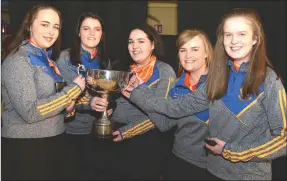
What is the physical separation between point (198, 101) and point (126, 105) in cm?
52

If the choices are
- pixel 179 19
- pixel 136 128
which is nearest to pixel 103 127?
pixel 136 128

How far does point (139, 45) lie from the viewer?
1539 mm

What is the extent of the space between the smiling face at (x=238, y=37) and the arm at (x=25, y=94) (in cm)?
70

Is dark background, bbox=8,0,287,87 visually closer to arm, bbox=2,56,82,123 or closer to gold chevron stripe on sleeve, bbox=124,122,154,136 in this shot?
gold chevron stripe on sleeve, bbox=124,122,154,136

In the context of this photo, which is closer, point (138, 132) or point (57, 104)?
point (57, 104)

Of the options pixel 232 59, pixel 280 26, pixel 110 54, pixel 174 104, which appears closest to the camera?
pixel 232 59

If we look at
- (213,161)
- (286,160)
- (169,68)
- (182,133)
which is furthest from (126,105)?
(286,160)

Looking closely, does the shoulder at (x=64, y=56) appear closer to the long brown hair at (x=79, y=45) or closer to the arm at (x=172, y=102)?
the long brown hair at (x=79, y=45)

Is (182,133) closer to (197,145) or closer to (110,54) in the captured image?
(197,145)

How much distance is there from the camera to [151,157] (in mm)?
1490

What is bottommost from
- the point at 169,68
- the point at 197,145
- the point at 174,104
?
the point at 197,145

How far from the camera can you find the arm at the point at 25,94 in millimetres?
1210

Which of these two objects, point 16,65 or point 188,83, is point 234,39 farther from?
point 16,65

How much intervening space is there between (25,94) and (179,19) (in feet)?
2.88
